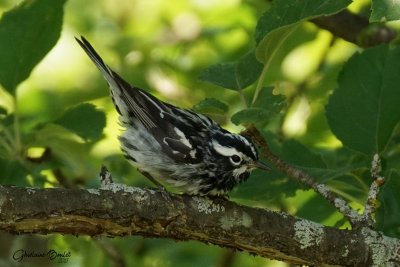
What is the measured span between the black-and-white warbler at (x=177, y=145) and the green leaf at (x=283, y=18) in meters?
0.89

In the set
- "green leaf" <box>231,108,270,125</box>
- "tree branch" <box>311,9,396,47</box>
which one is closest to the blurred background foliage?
"green leaf" <box>231,108,270,125</box>

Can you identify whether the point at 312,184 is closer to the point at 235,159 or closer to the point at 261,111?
the point at 261,111

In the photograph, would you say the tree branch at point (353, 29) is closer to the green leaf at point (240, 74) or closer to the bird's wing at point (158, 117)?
the bird's wing at point (158, 117)

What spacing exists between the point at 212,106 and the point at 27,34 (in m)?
1.22

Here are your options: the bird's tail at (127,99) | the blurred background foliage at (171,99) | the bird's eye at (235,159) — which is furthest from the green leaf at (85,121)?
the bird's eye at (235,159)

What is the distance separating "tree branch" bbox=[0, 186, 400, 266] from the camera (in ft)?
10.8

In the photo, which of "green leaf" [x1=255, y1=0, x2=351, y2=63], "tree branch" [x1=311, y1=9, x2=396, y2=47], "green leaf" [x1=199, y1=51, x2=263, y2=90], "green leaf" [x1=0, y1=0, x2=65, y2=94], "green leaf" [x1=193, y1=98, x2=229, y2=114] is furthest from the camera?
"tree branch" [x1=311, y1=9, x2=396, y2=47]

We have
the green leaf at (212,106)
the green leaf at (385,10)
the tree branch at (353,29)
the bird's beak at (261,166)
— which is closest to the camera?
the green leaf at (385,10)

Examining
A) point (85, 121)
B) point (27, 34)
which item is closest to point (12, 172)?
point (85, 121)

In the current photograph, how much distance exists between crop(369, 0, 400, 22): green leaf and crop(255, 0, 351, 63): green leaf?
0.37 meters

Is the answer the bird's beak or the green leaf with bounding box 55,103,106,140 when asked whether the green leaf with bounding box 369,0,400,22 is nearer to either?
the bird's beak

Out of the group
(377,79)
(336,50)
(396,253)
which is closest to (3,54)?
(377,79)

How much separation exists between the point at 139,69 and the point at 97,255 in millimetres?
1606

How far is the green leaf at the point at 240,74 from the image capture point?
393cm
